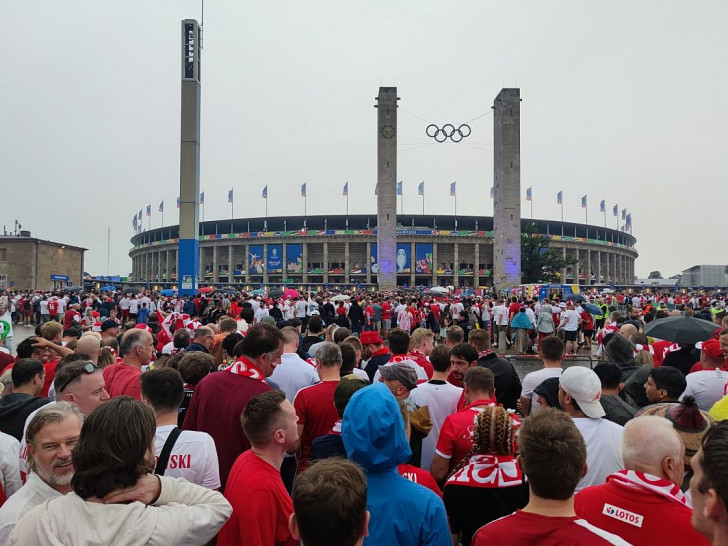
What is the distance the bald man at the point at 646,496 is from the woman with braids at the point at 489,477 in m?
0.66

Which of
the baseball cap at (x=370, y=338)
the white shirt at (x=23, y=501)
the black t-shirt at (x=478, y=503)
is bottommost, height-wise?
the black t-shirt at (x=478, y=503)

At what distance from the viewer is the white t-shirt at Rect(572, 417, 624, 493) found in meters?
3.52

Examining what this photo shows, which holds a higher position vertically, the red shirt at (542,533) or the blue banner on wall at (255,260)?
the blue banner on wall at (255,260)

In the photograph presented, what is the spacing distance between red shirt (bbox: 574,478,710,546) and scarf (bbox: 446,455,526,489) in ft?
2.38

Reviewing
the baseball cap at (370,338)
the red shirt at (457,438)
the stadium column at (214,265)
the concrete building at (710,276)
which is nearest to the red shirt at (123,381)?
the red shirt at (457,438)

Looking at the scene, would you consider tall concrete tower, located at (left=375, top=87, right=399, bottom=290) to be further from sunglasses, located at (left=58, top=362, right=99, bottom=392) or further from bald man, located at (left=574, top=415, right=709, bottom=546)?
bald man, located at (left=574, top=415, right=709, bottom=546)

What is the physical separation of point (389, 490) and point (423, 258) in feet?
262

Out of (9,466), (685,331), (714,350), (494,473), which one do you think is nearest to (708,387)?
(714,350)

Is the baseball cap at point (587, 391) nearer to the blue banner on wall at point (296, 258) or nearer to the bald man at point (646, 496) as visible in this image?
the bald man at point (646, 496)

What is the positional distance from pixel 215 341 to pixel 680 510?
696cm

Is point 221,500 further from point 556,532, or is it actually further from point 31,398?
point 31,398

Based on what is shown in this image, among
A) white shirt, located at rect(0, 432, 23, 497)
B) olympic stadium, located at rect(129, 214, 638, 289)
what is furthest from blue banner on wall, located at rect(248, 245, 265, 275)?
white shirt, located at rect(0, 432, 23, 497)

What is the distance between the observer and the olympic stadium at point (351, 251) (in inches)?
3226

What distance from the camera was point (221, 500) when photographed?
2.32 metres
